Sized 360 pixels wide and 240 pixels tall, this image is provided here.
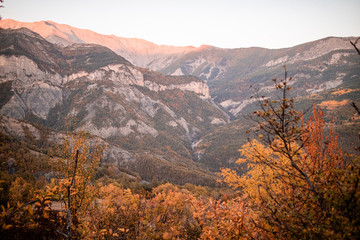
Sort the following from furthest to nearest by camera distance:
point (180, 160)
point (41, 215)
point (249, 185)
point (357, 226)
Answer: point (180, 160), point (249, 185), point (41, 215), point (357, 226)

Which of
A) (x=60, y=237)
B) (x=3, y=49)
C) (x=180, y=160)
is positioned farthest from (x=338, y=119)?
(x=3, y=49)

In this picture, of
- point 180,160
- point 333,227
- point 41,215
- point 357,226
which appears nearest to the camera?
point 357,226

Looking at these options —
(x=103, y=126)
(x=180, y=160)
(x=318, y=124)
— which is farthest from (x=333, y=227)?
(x=103, y=126)

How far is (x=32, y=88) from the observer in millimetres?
188625

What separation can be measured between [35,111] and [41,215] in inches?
8982

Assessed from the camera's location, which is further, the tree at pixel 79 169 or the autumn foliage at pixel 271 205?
the tree at pixel 79 169

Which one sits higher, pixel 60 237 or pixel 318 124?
pixel 318 124

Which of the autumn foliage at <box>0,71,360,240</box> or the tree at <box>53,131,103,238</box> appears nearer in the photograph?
the autumn foliage at <box>0,71,360,240</box>

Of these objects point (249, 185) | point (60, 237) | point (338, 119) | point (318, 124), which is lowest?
point (338, 119)

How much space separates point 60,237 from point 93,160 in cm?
645

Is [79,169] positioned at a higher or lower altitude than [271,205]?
lower

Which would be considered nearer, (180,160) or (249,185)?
(249,185)

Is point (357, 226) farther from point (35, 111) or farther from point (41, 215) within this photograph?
point (35, 111)

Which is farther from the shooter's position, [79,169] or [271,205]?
[79,169]
